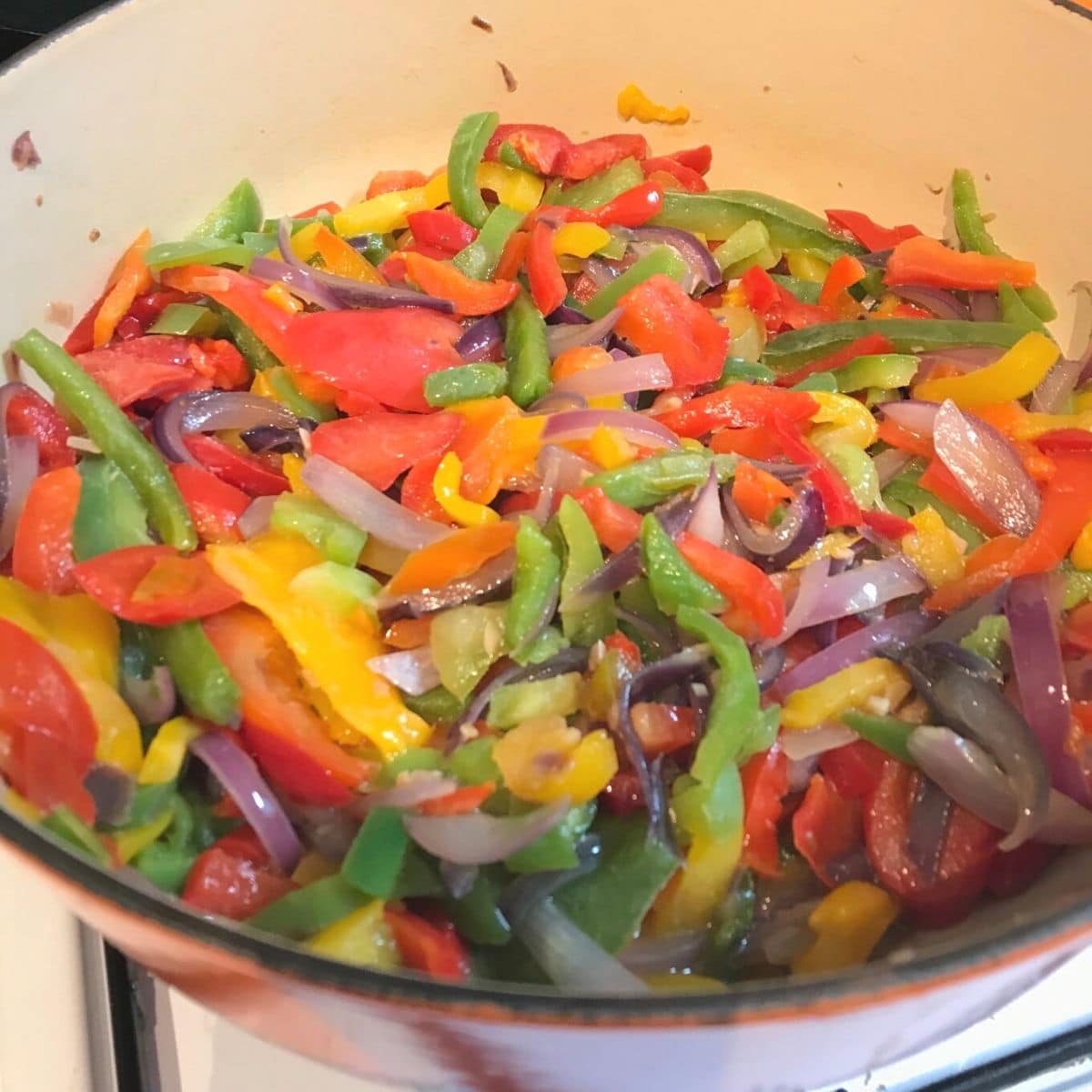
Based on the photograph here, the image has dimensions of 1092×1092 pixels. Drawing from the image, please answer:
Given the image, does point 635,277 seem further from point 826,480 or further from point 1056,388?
point 1056,388

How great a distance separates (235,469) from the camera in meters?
1.48

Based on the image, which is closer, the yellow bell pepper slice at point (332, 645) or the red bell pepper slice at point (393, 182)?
the yellow bell pepper slice at point (332, 645)

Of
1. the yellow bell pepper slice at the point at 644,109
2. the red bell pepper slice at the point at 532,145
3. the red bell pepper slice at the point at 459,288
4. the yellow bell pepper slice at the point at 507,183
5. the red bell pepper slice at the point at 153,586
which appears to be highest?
the yellow bell pepper slice at the point at 644,109

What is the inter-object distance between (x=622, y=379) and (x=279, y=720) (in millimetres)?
705

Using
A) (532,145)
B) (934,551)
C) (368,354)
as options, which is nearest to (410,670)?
(368,354)

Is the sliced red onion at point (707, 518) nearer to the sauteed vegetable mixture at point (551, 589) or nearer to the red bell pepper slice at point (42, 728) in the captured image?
the sauteed vegetable mixture at point (551, 589)

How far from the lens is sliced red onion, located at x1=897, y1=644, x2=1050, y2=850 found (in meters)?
1.09

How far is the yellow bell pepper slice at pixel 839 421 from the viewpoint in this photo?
1545mm

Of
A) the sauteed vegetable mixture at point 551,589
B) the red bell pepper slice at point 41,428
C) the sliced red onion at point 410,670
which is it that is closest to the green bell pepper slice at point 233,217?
the sauteed vegetable mixture at point 551,589

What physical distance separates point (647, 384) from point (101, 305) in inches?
35.3

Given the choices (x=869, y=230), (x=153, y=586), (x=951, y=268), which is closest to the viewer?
(x=153, y=586)

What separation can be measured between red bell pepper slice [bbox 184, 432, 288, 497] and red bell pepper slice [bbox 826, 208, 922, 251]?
113 centimetres

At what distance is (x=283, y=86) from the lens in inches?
70.6

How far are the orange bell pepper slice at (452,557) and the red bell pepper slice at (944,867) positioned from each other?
0.57 m
